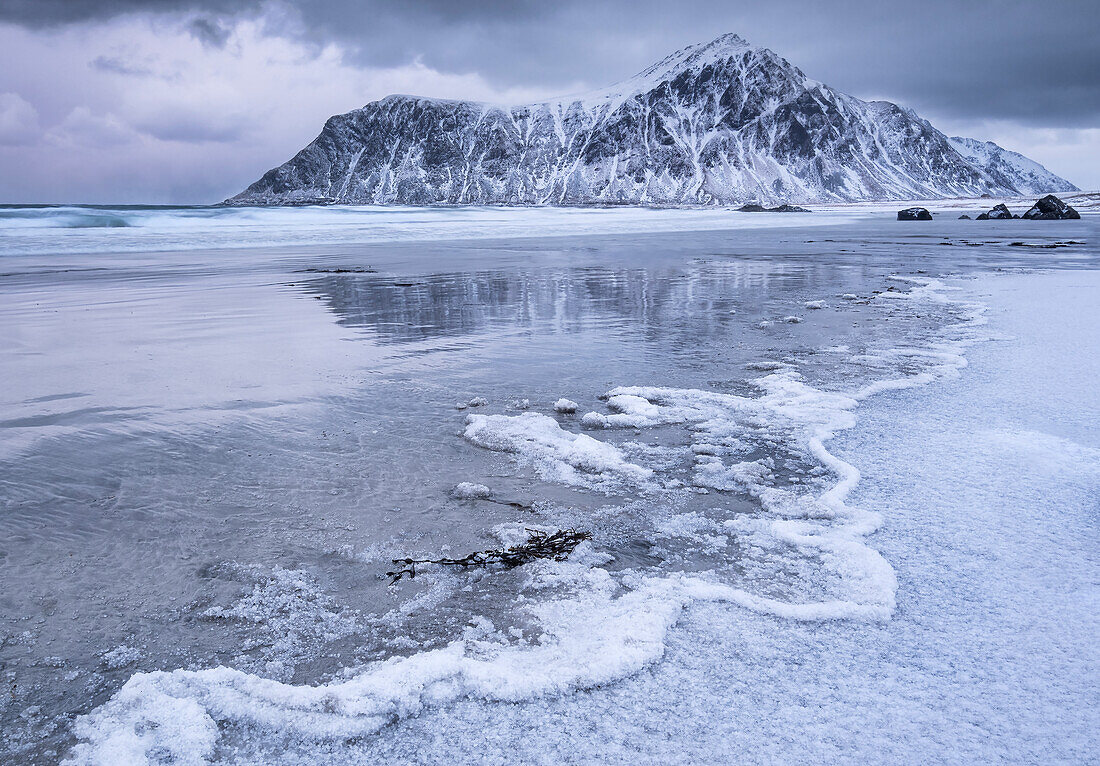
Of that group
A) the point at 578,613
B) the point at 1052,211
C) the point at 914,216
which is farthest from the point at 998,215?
the point at 578,613

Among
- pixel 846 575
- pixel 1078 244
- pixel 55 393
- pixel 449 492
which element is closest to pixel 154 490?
pixel 449 492

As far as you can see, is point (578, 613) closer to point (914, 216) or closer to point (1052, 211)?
point (1052, 211)

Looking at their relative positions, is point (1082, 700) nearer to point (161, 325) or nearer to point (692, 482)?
point (692, 482)

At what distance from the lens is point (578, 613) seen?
8.63 feet

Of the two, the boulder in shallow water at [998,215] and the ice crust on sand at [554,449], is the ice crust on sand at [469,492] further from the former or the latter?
the boulder in shallow water at [998,215]

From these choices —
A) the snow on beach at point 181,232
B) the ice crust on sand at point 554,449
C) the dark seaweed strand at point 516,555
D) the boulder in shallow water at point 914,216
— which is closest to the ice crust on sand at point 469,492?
the ice crust on sand at point 554,449

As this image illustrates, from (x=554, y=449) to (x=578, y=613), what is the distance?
68.3 inches

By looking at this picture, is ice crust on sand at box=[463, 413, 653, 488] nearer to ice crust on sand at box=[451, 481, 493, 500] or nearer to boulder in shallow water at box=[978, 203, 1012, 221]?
ice crust on sand at box=[451, 481, 493, 500]

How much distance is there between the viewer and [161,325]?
8.84 m

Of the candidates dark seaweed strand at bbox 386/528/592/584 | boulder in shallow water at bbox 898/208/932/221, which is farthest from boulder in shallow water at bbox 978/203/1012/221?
dark seaweed strand at bbox 386/528/592/584

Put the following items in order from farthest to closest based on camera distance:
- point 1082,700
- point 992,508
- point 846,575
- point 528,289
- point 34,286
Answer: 1. point 34,286
2. point 528,289
3. point 992,508
4. point 846,575
5. point 1082,700

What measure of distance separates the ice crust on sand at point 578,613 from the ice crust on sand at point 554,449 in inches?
0.5

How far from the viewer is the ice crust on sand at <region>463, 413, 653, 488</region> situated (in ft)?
12.9

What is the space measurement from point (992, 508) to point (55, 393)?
6.59m
